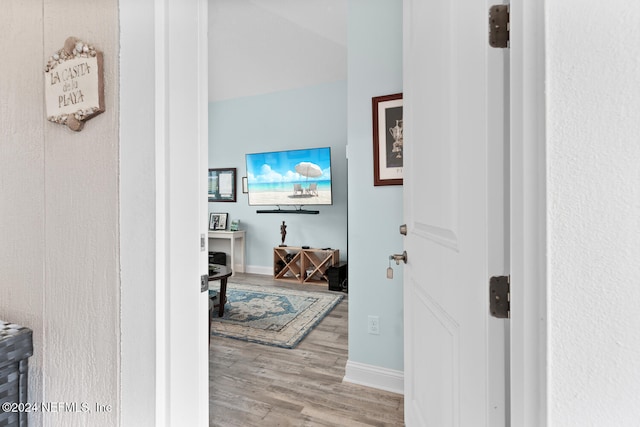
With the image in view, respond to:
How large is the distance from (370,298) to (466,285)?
4.15 feet

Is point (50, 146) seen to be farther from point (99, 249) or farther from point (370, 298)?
point (370, 298)

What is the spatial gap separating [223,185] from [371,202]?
151 inches

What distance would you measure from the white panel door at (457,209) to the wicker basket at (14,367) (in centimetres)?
127

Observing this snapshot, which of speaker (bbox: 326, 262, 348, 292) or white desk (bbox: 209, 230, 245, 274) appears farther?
white desk (bbox: 209, 230, 245, 274)

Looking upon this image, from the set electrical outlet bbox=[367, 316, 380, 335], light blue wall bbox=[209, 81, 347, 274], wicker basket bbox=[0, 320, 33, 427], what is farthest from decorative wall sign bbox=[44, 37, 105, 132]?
light blue wall bbox=[209, 81, 347, 274]

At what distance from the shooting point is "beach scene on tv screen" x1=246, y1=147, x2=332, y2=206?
4.32 m

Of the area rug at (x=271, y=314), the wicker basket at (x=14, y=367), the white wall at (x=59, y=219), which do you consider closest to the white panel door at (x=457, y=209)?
the white wall at (x=59, y=219)

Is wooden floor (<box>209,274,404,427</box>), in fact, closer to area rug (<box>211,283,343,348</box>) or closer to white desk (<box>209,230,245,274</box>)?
area rug (<box>211,283,343,348</box>)

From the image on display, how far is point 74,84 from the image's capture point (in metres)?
0.86

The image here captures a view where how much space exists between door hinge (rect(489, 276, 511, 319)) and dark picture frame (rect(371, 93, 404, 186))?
1235 mm

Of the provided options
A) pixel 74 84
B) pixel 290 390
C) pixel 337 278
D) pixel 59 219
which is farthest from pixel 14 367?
pixel 337 278

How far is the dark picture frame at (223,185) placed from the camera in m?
5.04

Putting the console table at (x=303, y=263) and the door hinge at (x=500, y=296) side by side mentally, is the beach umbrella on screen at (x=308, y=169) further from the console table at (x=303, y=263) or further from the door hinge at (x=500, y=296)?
the door hinge at (x=500, y=296)

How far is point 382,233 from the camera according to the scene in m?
1.84
